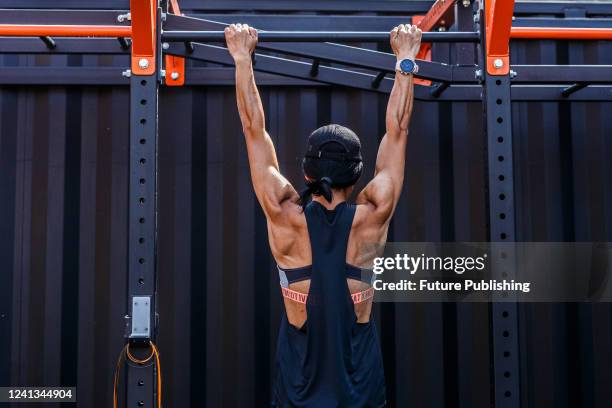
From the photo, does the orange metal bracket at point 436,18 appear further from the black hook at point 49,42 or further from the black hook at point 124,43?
the black hook at point 49,42

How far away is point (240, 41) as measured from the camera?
260cm

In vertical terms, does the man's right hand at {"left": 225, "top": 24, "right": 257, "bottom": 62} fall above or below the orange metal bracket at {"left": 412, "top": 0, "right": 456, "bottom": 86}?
below

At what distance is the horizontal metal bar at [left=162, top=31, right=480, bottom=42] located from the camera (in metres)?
2.80

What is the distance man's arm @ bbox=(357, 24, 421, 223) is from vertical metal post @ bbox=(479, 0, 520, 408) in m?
0.40

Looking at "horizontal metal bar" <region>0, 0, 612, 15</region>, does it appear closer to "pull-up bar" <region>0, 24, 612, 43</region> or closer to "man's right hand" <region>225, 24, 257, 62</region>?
"pull-up bar" <region>0, 24, 612, 43</region>

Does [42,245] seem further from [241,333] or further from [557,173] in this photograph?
[557,173]

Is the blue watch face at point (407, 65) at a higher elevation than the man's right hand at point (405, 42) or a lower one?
lower

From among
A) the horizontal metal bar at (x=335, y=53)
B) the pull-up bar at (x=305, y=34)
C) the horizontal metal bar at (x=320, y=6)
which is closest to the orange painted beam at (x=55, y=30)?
the pull-up bar at (x=305, y=34)

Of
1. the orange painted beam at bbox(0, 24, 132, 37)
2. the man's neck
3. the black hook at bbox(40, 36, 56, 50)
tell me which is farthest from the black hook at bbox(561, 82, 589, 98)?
the black hook at bbox(40, 36, 56, 50)

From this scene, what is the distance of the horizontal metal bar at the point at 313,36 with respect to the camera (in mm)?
2801

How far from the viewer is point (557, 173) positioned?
14.2 ft

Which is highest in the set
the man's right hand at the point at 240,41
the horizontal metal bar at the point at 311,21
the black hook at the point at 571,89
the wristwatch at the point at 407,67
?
the horizontal metal bar at the point at 311,21

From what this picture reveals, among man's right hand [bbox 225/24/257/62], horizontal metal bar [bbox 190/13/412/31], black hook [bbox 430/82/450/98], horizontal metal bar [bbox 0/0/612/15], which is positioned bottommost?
man's right hand [bbox 225/24/257/62]

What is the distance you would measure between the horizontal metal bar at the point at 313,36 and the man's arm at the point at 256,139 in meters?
0.21
